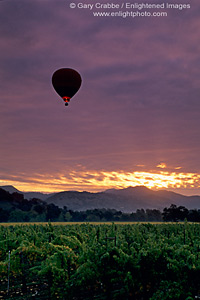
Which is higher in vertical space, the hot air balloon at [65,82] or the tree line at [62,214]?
the hot air balloon at [65,82]

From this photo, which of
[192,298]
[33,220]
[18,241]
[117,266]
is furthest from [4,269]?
[33,220]

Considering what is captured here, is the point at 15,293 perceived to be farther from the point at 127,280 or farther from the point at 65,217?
the point at 65,217

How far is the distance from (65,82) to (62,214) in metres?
90.5

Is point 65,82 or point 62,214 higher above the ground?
point 65,82

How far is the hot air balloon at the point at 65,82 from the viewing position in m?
19.4

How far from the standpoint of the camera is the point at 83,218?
10875 centimetres

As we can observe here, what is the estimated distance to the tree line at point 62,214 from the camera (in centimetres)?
8906

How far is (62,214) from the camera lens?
10488 centimetres

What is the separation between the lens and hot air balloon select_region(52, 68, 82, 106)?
1942 cm

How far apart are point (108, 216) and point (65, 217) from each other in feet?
56.2

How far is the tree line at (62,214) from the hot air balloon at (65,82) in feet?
244

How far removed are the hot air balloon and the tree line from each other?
7438 centimetres

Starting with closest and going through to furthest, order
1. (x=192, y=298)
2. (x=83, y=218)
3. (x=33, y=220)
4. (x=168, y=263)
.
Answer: (x=192, y=298), (x=168, y=263), (x=33, y=220), (x=83, y=218)

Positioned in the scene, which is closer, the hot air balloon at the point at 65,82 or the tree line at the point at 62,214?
the hot air balloon at the point at 65,82
